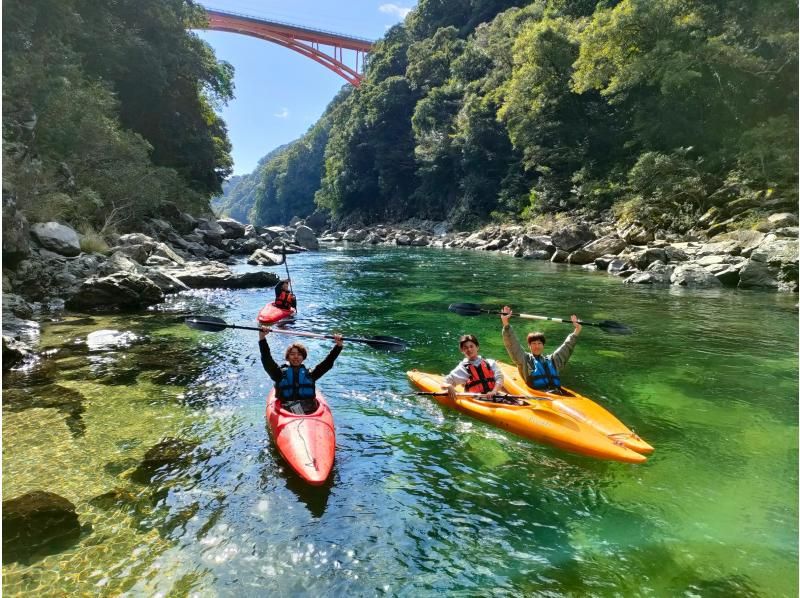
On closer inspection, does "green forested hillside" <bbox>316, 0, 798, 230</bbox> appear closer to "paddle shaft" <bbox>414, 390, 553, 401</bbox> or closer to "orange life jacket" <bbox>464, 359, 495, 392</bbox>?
"orange life jacket" <bbox>464, 359, 495, 392</bbox>

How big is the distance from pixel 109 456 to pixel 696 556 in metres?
5.05

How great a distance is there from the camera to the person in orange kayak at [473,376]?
640 cm

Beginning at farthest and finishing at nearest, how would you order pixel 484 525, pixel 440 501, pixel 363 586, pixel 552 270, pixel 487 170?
pixel 487 170 < pixel 552 270 < pixel 440 501 < pixel 484 525 < pixel 363 586

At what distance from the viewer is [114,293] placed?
12.0 metres

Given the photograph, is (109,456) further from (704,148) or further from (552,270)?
(704,148)

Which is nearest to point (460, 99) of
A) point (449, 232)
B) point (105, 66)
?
point (449, 232)

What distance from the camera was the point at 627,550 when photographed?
145 inches

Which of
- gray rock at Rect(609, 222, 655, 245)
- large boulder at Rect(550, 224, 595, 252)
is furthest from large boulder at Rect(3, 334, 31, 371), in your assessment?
large boulder at Rect(550, 224, 595, 252)

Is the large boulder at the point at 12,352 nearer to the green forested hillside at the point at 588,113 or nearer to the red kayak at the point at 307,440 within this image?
the red kayak at the point at 307,440

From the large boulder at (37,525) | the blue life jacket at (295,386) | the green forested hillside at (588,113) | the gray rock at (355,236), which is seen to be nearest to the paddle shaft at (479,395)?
the blue life jacket at (295,386)

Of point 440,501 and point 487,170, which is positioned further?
point 487,170

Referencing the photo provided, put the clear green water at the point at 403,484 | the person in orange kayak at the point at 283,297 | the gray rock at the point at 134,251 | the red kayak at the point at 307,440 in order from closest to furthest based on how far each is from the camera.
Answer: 1. the clear green water at the point at 403,484
2. the red kayak at the point at 307,440
3. the person in orange kayak at the point at 283,297
4. the gray rock at the point at 134,251

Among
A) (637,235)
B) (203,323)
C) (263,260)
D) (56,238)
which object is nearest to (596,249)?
(637,235)

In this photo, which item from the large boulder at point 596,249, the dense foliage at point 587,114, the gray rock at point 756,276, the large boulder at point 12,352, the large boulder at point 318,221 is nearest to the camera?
the large boulder at point 12,352
